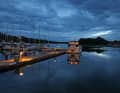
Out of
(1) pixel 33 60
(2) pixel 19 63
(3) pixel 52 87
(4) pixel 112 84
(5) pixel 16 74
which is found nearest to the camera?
(3) pixel 52 87

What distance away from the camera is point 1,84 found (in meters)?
27.6

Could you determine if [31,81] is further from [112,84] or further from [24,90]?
[112,84]

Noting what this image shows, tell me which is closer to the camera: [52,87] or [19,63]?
[52,87]

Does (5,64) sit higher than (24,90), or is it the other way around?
(5,64)

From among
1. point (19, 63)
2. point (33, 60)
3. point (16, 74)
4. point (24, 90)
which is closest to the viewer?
point (24, 90)

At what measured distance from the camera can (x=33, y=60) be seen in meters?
47.5

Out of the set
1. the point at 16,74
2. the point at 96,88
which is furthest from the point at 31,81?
the point at 96,88

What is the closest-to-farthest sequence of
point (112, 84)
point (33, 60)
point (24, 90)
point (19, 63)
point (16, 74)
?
point (24, 90) < point (112, 84) < point (16, 74) < point (19, 63) < point (33, 60)

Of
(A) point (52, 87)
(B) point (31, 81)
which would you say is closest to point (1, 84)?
(B) point (31, 81)

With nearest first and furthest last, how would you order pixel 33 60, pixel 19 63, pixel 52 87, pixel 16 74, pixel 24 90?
pixel 24 90
pixel 52 87
pixel 16 74
pixel 19 63
pixel 33 60

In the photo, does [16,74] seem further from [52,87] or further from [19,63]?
[52,87]

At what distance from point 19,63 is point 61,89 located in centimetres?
1393

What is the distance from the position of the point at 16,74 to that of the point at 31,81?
3788 mm

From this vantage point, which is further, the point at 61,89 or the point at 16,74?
the point at 16,74
